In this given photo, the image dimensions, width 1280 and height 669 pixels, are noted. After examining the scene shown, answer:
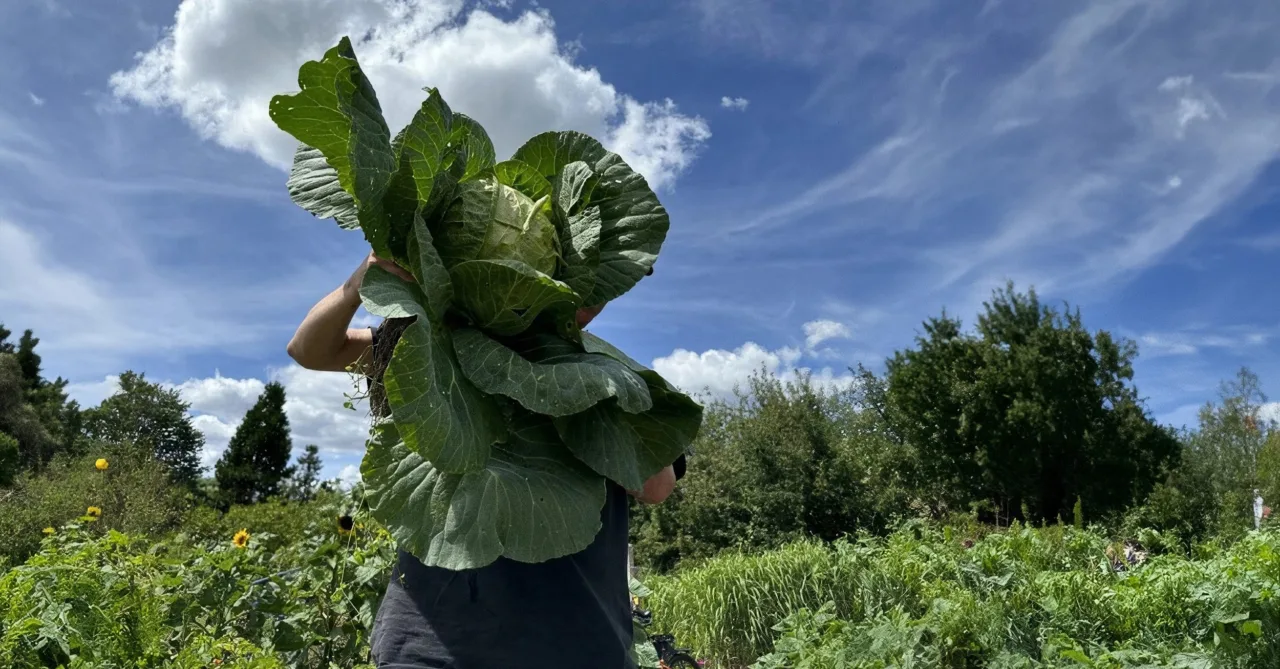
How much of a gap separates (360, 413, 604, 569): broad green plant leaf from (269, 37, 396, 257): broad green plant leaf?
37cm

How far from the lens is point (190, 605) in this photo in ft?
7.79

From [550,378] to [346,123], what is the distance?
1.97 ft

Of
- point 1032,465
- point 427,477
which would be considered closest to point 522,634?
point 427,477

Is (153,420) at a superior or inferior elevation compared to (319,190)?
superior

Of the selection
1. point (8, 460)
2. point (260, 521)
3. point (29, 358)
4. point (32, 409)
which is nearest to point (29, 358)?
A: point (29, 358)

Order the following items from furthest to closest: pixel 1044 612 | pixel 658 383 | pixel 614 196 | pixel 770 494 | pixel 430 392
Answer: pixel 770 494, pixel 1044 612, pixel 614 196, pixel 658 383, pixel 430 392

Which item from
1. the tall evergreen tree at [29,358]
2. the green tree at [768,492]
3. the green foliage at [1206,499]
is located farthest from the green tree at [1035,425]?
the tall evergreen tree at [29,358]

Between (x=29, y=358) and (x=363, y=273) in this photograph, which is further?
(x=29, y=358)

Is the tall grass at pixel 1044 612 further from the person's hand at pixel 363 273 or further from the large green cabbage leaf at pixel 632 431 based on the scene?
the person's hand at pixel 363 273

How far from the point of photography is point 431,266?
1336 mm

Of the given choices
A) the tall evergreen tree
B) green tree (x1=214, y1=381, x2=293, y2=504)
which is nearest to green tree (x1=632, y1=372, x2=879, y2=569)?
green tree (x1=214, y1=381, x2=293, y2=504)

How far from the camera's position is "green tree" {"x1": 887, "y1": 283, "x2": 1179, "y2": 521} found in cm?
1780

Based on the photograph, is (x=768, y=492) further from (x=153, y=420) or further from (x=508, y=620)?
(x=153, y=420)

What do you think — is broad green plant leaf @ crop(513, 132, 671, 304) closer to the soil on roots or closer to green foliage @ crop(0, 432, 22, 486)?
the soil on roots
